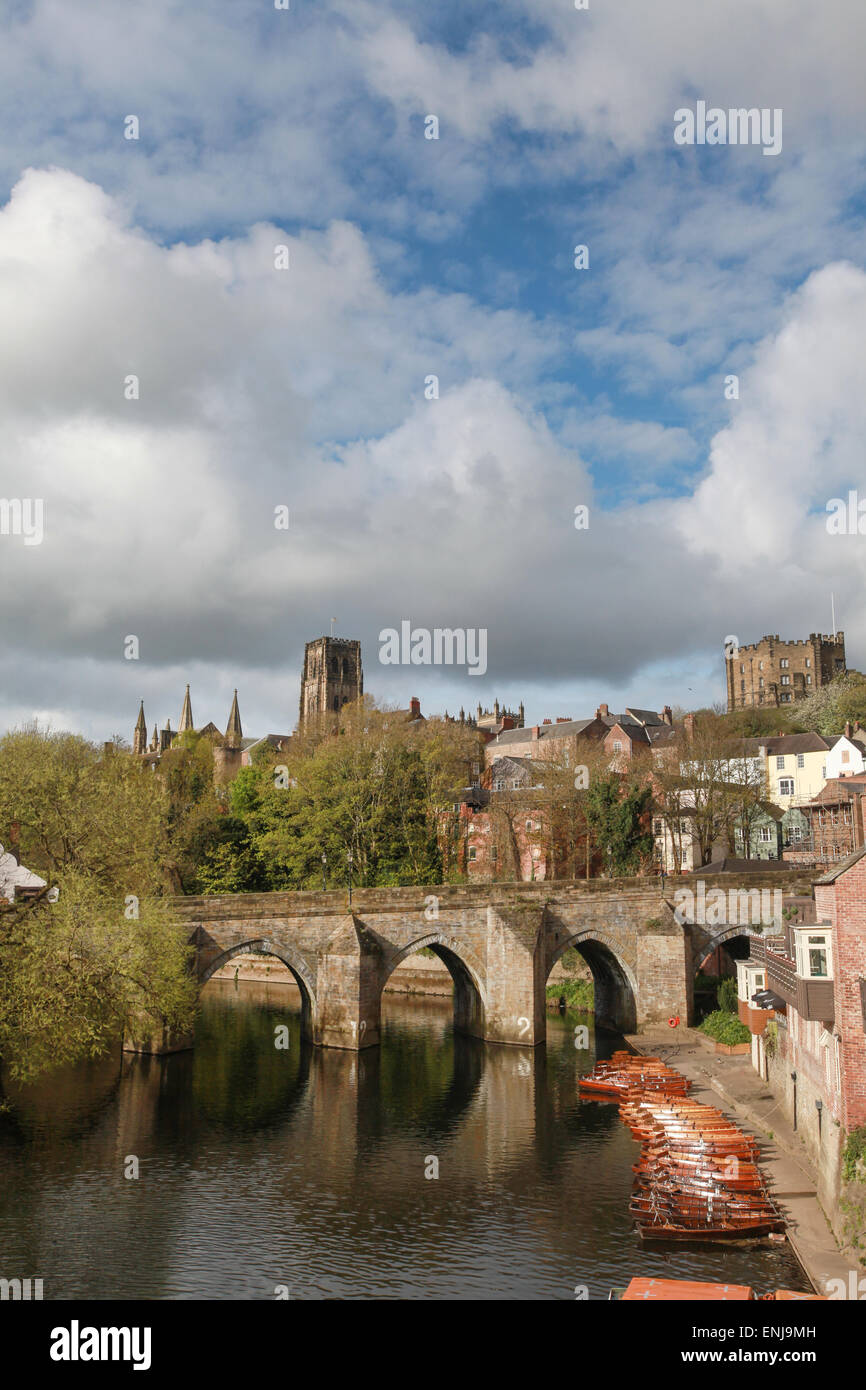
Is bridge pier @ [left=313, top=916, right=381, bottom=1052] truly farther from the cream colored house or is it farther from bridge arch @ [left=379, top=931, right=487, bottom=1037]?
the cream colored house

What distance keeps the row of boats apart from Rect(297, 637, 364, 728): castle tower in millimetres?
98481

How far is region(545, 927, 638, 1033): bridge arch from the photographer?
46375mm

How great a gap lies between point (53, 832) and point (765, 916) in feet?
111

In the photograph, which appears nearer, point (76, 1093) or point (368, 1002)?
point (76, 1093)

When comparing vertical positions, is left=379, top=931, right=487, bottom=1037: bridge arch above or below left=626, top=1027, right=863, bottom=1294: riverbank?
above

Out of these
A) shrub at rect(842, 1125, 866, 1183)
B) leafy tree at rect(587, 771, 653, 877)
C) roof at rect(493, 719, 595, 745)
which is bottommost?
shrub at rect(842, 1125, 866, 1183)

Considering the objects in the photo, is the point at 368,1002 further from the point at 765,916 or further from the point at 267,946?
the point at 765,916

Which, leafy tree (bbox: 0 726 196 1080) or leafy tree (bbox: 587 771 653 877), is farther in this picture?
leafy tree (bbox: 587 771 653 877)

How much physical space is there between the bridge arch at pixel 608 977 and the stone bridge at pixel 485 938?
0.10m

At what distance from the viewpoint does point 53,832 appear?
94.3 feet

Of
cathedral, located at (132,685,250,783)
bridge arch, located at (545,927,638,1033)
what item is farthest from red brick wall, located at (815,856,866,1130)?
cathedral, located at (132,685,250,783)

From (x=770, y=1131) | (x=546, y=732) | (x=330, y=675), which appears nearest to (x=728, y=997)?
(x=770, y=1131)

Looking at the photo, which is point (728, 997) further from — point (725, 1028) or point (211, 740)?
point (211, 740)
